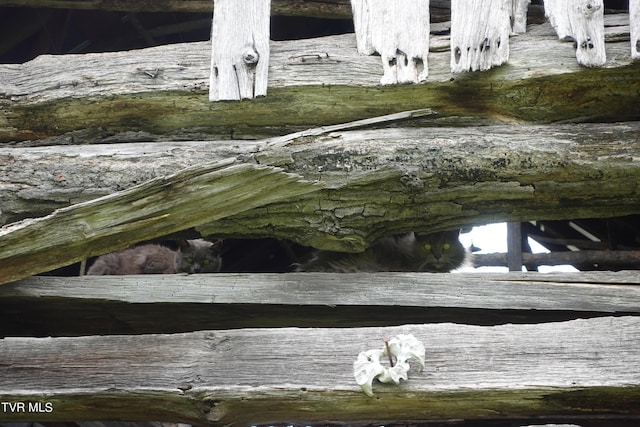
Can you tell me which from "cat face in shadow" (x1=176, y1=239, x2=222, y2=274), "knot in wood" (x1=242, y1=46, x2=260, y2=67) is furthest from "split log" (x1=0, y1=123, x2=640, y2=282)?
"cat face in shadow" (x1=176, y1=239, x2=222, y2=274)

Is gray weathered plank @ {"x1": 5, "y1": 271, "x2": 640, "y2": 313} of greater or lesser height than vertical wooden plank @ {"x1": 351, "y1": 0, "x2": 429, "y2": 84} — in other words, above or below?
below

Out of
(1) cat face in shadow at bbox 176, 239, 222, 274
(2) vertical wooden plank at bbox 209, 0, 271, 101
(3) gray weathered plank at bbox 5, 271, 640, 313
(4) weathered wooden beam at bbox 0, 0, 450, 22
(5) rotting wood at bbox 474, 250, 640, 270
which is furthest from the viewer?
(1) cat face in shadow at bbox 176, 239, 222, 274

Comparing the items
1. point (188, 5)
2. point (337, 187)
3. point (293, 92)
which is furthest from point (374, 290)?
point (188, 5)

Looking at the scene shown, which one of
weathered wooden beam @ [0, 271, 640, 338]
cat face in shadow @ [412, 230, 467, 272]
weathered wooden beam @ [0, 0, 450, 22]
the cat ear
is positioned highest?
weathered wooden beam @ [0, 0, 450, 22]

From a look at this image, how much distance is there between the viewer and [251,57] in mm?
3299

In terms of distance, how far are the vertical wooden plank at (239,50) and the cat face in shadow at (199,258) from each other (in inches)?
106

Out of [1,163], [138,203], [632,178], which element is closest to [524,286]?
[632,178]

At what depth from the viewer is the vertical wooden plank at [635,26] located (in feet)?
9.94

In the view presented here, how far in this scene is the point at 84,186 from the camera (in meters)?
3.14

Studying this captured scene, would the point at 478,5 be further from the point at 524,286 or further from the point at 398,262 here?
the point at 398,262

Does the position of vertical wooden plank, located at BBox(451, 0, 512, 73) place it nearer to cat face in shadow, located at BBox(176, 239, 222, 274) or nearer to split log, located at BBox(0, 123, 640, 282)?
split log, located at BBox(0, 123, 640, 282)

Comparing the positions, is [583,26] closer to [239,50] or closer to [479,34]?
[479,34]

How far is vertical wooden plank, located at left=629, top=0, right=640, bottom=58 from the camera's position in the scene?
3.03 meters

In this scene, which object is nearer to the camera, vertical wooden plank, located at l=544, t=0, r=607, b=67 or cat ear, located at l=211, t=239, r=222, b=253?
vertical wooden plank, located at l=544, t=0, r=607, b=67
